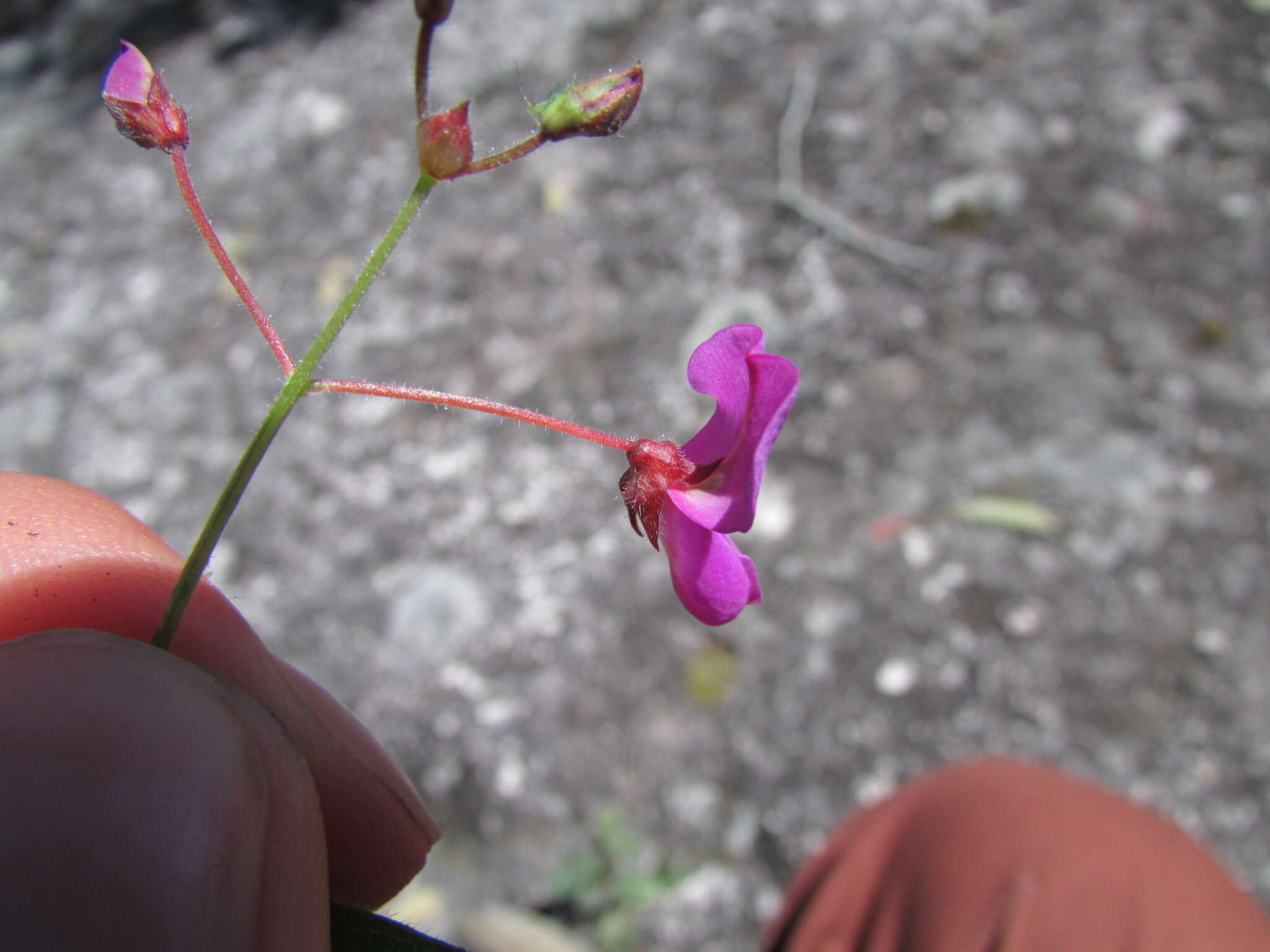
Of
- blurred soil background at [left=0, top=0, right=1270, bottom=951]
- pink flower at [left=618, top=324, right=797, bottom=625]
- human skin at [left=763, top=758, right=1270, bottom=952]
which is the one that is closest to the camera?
pink flower at [left=618, top=324, right=797, bottom=625]

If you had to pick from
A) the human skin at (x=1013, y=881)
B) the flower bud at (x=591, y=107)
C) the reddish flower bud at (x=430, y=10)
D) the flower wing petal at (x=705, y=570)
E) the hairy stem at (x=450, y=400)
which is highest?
the reddish flower bud at (x=430, y=10)

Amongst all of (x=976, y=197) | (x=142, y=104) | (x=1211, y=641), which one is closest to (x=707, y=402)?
(x=976, y=197)

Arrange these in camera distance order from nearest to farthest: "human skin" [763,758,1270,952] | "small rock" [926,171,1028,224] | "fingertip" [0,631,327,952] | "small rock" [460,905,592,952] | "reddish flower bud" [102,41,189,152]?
1. "fingertip" [0,631,327,952]
2. "reddish flower bud" [102,41,189,152]
3. "human skin" [763,758,1270,952]
4. "small rock" [460,905,592,952]
5. "small rock" [926,171,1028,224]

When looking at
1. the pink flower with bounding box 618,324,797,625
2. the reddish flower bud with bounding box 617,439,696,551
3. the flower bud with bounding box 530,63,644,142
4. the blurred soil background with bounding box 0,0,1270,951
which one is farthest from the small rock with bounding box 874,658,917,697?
the flower bud with bounding box 530,63,644,142

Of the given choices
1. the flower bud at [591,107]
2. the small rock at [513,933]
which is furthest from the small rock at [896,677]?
the flower bud at [591,107]

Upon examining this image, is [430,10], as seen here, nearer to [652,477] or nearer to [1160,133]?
[652,477]

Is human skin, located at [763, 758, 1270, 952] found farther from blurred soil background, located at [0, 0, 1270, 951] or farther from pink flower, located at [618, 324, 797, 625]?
pink flower, located at [618, 324, 797, 625]

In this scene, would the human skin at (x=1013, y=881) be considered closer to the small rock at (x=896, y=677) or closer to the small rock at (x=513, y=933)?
the small rock at (x=896, y=677)
